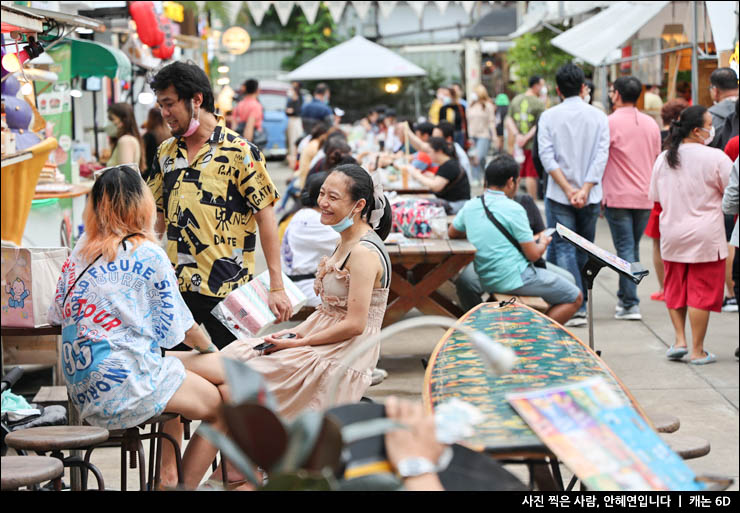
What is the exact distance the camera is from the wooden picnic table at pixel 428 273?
23.0 ft

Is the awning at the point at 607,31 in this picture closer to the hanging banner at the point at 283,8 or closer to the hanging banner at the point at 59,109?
the hanging banner at the point at 59,109

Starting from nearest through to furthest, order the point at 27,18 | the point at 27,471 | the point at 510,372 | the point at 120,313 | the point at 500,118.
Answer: the point at 510,372
the point at 27,471
the point at 120,313
the point at 27,18
the point at 500,118

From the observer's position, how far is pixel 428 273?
24.0ft

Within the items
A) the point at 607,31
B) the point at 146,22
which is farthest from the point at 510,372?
the point at 146,22

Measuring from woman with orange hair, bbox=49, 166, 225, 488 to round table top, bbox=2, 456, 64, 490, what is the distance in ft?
1.72

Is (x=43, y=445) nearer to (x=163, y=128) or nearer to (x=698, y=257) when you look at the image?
(x=698, y=257)

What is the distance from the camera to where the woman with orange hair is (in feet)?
12.3

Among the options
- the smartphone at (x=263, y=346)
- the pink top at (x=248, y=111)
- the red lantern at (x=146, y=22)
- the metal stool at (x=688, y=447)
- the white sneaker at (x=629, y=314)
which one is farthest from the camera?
the pink top at (x=248, y=111)

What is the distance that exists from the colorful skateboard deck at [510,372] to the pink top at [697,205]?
13.1ft

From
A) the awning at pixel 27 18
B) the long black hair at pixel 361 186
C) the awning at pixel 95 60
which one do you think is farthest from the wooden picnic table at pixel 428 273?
the awning at pixel 95 60

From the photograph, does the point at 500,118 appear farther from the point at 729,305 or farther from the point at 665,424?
the point at 665,424

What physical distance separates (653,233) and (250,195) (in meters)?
5.04

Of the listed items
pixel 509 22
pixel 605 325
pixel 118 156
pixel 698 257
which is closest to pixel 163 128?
pixel 118 156

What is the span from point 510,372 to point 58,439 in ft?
5.56
